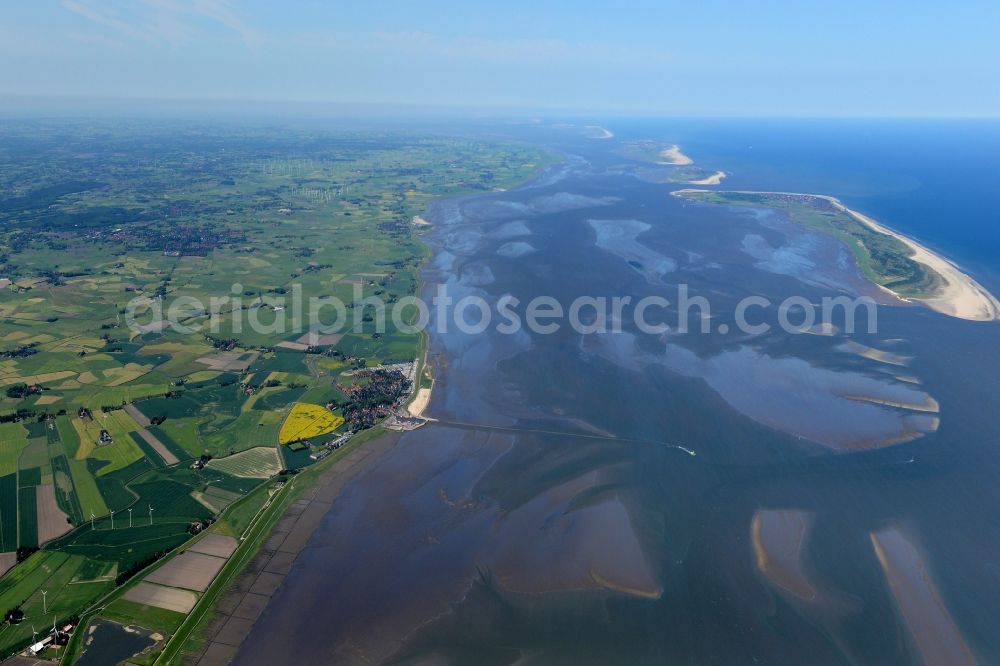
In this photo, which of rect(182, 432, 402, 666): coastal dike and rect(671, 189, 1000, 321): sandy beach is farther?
rect(671, 189, 1000, 321): sandy beach

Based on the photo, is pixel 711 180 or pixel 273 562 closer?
pixel 273 562

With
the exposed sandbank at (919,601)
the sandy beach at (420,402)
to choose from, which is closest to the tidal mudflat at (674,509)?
the exposed sandbank at (919,601)

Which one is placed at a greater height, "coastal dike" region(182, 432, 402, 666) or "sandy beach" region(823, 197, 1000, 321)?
"sandy beach" region(823, 197, 1000, 321)

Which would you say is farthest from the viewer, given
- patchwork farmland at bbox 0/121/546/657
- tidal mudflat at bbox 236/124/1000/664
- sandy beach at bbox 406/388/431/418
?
sandy beach at bbox 406/388/431/418

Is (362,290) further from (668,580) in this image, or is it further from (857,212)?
(857,212)

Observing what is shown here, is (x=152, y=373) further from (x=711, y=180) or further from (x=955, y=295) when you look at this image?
(x=711, y=180)

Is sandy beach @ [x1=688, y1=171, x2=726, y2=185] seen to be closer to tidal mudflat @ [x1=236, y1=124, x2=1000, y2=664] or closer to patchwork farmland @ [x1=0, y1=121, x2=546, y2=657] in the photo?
patchwork farmland @ [x1=0, y1=121, x2=546, y2=657]

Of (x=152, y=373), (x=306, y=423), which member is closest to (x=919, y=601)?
(x=306, y=423)

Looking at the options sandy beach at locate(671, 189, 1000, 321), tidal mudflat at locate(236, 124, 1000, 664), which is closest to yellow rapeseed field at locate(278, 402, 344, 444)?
tidal mudflat at locate(236, 124, 1000, 664)

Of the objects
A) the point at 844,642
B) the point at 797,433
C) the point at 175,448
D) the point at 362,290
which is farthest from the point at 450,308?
the point at 844,642
